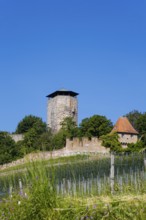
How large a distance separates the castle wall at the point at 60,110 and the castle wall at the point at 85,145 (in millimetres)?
14139

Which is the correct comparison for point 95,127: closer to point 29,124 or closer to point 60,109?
point 60,109

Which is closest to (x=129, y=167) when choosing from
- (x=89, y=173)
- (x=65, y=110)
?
(x=89, y=173)

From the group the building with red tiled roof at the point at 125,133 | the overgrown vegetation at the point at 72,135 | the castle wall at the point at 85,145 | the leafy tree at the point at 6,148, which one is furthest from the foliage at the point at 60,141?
the building with red tiled roof at the point at 125,133

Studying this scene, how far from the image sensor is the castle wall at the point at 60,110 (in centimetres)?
5297

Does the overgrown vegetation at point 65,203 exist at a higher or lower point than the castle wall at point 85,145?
lower

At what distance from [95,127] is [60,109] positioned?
12006 millimetres

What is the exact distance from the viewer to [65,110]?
53375mm

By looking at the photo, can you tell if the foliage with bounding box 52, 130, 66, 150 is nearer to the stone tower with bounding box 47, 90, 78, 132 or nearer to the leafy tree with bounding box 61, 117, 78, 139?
the leafy tree with bounding box 61, 117, 78, 139

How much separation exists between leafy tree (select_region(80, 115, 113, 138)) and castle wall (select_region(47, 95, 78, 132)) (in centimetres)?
966

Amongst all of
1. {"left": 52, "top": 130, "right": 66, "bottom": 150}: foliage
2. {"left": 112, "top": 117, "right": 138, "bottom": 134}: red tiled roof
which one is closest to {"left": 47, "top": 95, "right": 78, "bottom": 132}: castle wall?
{"left": 52, "top": 130, "right": 66, "bottom": 150}: foliage

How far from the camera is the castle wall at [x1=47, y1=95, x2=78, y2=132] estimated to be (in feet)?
174

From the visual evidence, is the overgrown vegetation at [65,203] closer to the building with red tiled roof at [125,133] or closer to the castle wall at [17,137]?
the building with red tiled roof at [125,133]

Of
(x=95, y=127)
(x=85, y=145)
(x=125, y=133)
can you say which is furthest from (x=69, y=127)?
(x=85, y=145)

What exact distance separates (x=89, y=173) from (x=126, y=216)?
4947 mm
